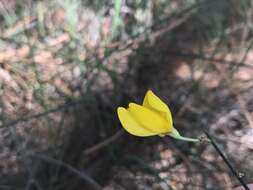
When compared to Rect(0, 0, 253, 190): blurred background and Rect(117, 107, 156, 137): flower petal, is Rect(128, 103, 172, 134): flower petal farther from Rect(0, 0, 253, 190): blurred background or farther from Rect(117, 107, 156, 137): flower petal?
Rect(0, 0, 253, 190): blurred background

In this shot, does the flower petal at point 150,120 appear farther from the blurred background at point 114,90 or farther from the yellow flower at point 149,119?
the blurred background at point 114,90

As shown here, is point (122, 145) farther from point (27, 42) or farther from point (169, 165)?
point (27, 42)

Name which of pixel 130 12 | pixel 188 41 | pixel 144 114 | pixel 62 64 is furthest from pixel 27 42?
pixel 144 114

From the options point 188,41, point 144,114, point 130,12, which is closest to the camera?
point 144,114

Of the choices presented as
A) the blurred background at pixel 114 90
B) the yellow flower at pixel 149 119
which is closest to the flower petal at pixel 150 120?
the yellow flower at pixel 149 119

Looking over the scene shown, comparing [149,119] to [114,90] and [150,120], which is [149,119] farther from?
[114,90]

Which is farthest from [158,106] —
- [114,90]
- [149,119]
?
[114,90]
